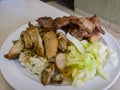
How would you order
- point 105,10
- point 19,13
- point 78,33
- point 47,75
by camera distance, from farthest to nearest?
point 105,10 < point 19,13 < point 78,33 < point 47,75

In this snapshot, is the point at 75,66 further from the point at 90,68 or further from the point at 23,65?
the point at 23,65

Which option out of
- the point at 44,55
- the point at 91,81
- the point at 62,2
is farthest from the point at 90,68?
the point at 62,2

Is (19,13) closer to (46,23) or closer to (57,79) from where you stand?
(46,23)

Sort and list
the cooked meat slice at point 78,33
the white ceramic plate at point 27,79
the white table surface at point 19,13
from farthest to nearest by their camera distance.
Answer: the white table surface at point 19,13 < the cooked meat slice at point 78,33 < the white ceramic plate at point 27,79

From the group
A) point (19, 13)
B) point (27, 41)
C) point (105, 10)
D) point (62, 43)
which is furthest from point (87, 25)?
point (105, 10)

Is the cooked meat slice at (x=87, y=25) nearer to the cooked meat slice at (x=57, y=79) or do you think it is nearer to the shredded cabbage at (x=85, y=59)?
the shredded cabbage at (x=85, y=59)

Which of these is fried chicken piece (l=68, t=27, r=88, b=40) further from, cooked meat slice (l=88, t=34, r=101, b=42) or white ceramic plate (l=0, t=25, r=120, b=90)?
white ceramic plate (l=0, t=25, r=120, b=90)

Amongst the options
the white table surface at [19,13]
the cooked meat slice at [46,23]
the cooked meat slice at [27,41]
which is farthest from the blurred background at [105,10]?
the cooked meat slice at [27,41]

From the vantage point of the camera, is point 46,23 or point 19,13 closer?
point 46,23
